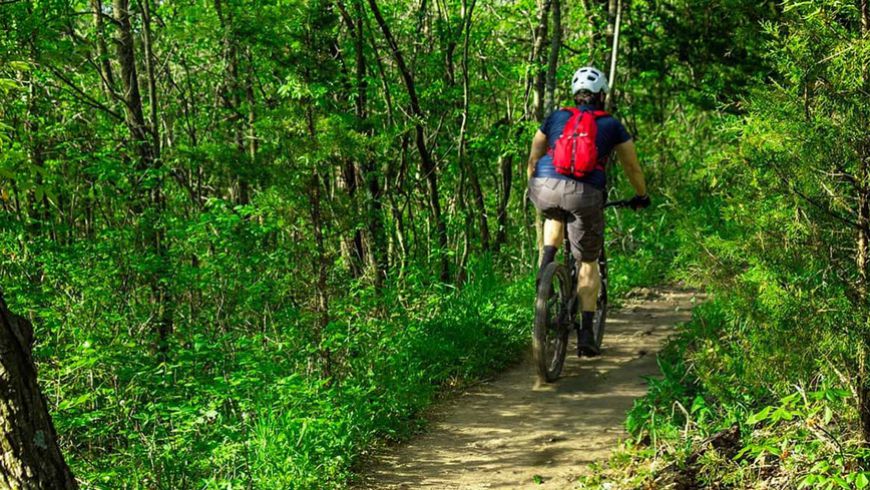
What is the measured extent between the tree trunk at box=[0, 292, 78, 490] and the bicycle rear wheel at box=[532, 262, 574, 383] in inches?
125

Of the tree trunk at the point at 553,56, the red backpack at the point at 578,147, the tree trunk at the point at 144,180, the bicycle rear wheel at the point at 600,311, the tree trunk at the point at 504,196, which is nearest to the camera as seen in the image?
the red backpack at the point at 578,147

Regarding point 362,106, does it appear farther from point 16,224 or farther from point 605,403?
point 605,403

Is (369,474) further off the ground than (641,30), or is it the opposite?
(641,30)

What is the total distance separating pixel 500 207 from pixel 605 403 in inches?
330

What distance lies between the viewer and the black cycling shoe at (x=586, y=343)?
21.0ft

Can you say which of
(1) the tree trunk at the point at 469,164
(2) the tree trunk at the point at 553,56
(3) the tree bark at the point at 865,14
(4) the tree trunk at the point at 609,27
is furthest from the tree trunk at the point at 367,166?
(3) the tree bark at the point at 865,14

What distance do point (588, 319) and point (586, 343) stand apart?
204 millimetres

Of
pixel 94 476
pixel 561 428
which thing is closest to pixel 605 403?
pixel 561 428

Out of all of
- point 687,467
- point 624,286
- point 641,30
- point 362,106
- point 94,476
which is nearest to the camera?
point 687,467

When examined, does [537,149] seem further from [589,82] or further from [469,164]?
[469,164]

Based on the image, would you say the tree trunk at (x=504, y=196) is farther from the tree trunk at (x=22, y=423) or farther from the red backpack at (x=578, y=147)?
the tree trunk at (x=22, y=423)

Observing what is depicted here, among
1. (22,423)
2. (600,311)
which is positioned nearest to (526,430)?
(600,311)

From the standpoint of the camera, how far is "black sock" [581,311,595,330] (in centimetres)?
630

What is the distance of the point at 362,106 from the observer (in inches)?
387
